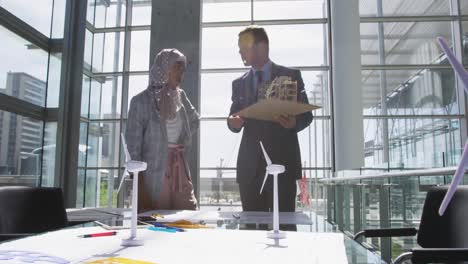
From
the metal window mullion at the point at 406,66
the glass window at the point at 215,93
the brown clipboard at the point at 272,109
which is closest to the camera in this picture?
the brown clipboard at the point at 272,109

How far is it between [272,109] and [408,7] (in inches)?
316

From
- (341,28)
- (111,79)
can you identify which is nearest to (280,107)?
(341,28)

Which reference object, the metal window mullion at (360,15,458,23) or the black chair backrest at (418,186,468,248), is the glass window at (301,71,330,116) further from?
the black chair backrest at (418,186,468,248)

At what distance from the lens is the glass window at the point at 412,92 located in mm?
9203


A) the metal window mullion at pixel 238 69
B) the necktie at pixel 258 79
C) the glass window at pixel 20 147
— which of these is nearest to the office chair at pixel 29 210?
the necktie at pixel 258 79

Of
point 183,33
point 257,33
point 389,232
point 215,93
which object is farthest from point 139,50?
point 389,232

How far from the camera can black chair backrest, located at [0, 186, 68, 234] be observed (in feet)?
7.72

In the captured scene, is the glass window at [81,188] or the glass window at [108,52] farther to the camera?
the glass window at [108,52]

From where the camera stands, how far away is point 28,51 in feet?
17.4

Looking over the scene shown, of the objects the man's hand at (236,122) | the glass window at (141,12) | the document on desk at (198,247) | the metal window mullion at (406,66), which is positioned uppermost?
the glass window at (141,12)

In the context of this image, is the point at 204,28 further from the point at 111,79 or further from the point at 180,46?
the point at 180,46

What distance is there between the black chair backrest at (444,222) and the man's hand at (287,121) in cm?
167

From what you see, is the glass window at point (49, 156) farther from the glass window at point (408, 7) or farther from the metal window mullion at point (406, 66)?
the glass window at point (408, 7)

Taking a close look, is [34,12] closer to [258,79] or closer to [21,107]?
[21,107]
